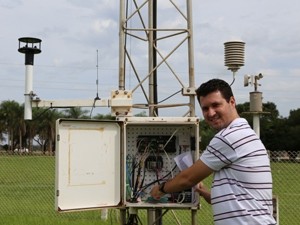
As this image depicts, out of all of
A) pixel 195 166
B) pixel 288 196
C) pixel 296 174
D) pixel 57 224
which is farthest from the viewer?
pixel 296 174

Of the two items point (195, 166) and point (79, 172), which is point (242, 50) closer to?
point (79, 172)

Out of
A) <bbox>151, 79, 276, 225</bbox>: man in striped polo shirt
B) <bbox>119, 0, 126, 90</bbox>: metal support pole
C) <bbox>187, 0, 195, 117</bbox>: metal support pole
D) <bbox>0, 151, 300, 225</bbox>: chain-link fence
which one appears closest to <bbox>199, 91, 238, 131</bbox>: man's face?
<bbox>151, 79, 276, 225</bbox>: man in striped polo shirt

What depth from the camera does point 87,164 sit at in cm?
427

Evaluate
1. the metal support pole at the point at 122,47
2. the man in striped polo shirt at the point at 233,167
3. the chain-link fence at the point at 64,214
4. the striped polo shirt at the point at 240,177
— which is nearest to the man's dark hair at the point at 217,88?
the man in striped polo shirt at the point at 233,167

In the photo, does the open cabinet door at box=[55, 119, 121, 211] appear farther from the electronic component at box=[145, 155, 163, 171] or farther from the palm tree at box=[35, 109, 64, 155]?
the palm tree at box=[35, 109, 64, 155]

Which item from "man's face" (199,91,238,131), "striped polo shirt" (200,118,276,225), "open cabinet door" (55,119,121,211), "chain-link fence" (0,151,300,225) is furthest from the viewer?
"chain-link fence" (0,151,300,225)

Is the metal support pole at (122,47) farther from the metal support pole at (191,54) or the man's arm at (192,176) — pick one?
the man's arm at (192,176)

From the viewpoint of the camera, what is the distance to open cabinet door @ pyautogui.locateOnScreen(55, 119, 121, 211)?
13.4ft

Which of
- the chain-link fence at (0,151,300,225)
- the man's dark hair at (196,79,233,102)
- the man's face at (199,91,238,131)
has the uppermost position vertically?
the man's dark hair at (196,79,233,102)

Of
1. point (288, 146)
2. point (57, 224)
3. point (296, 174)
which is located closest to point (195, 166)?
point (57, 224)

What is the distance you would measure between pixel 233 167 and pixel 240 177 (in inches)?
2.5

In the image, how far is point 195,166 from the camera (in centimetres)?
276

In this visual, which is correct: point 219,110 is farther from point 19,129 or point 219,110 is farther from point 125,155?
point 19,129

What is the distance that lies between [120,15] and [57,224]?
12.9ft
